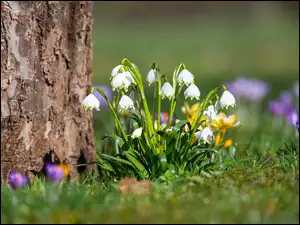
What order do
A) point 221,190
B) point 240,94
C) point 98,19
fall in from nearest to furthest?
point 221,190
point 240,94
point 98,19

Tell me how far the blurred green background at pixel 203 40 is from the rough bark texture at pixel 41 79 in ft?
5.68

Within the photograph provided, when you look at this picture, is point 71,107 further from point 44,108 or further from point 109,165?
point 109,165

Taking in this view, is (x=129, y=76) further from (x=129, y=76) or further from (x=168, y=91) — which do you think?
(x=168, y=91)

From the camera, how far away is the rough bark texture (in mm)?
3949

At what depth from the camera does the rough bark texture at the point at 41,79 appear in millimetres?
3949

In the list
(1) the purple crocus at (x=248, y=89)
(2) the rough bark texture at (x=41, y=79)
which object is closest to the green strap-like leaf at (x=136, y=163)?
(2) the rough bark texture at (x=41, y=79)

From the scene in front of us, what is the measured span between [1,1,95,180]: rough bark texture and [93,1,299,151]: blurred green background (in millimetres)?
1732

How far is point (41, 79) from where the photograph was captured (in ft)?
13.1

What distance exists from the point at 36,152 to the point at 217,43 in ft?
37.4

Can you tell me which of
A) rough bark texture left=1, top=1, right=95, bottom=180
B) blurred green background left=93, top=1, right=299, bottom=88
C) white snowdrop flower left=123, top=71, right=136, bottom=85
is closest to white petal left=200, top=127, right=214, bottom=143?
white snowdrop flower left=123, top=71, right=136, bottom=85

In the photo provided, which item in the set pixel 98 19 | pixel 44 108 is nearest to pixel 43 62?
pixel 44 108

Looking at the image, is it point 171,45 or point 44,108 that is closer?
point 44,108

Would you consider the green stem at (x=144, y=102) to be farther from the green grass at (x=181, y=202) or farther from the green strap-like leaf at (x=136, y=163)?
the green grass at (x=181, y=202)

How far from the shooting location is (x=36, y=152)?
159 inches
